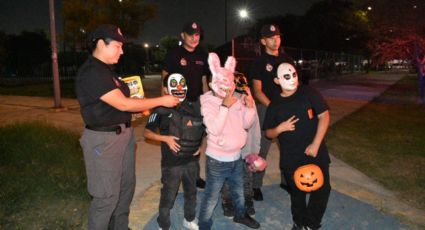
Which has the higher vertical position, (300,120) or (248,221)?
(300,120)

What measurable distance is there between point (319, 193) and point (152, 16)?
82.2 ft

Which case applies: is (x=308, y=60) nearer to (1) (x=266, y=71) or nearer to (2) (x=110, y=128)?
(1) (x=266, y=71)

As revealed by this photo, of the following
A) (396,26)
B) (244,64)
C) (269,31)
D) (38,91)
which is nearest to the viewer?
(269,31)

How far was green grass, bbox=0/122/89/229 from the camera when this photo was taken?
4.38 metres

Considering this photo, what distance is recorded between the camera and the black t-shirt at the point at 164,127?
3.69 m

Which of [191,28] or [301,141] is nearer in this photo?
[301,141]

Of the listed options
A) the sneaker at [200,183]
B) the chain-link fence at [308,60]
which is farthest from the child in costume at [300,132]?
the chain-link fence at [308,60]

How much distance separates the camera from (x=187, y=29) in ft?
15.6

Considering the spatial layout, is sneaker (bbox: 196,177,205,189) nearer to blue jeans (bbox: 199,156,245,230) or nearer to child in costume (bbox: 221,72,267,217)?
child in costume (bbox: 221,72,267,217)

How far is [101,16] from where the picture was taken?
2480cm

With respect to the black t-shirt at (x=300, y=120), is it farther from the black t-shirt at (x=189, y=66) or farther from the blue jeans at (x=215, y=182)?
the black t-shirt at (x=189, y=66)

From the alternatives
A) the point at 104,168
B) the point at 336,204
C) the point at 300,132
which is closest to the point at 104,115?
the point at 104,168

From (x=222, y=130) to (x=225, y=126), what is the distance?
56mm

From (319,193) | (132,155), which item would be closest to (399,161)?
(319,193)
